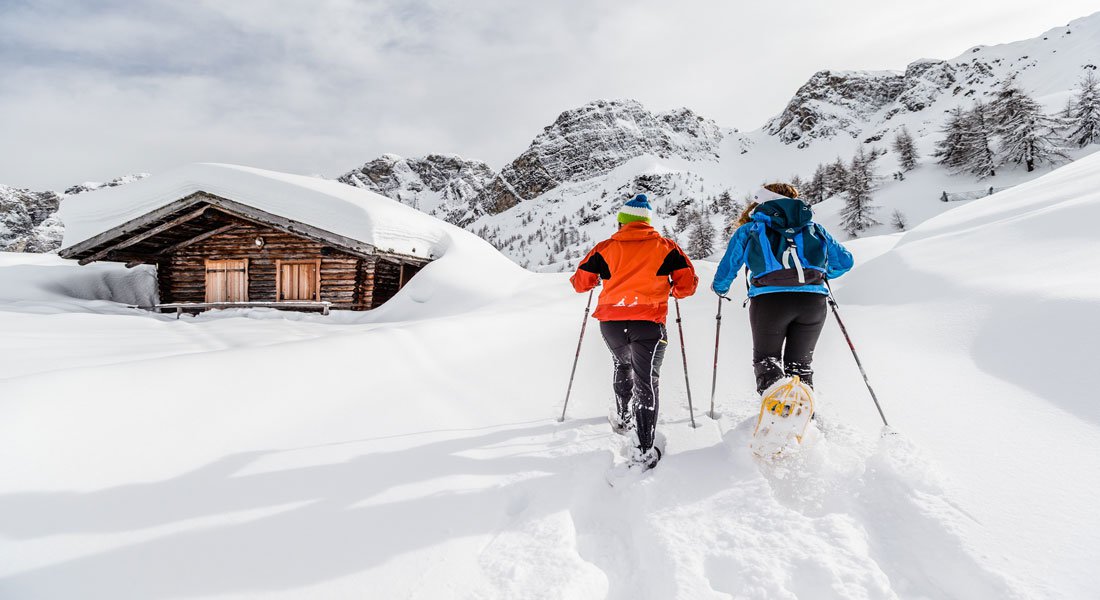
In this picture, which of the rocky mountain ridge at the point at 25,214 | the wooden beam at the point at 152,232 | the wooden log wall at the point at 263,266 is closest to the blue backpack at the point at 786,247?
the wooden log wall at the point at 263,266

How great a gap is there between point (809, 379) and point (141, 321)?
31.9 feet

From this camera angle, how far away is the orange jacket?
3.22 metres

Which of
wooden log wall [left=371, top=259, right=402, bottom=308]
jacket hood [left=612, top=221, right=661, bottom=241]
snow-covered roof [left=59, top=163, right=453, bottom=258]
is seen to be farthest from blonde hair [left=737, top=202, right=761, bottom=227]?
wooden log wall [left=371, top=259, right=402, bottom=308]

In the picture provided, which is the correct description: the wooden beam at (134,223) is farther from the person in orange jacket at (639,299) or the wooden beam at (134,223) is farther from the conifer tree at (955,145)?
the conifer tree at (955,145)

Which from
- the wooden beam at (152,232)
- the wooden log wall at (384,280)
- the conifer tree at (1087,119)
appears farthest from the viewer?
the conifer tree at (1087,119)

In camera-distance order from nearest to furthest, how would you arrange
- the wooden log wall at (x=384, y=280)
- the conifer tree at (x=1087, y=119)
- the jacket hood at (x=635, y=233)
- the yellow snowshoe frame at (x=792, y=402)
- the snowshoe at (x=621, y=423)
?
the yellow snowshoe frame at (x=792, y=402)
the jacket hood at (x=635, y=233)
the snowshoe at (x=621, y=423)
the wooden log wall at (x=384, y=280)
the conifer tree at (x=1087, y=119)

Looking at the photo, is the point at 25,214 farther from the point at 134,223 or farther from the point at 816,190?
the point at 816,190

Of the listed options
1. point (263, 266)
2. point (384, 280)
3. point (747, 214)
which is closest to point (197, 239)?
point (263, 266)

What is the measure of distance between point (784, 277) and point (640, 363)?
1175mm

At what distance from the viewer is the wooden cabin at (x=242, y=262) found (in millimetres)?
11852

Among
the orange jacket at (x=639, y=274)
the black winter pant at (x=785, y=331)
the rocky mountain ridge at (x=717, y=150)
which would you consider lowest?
the black winter pant at (x=785, y=331)

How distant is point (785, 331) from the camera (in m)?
3.26

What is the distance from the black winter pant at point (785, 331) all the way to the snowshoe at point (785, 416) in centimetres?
34

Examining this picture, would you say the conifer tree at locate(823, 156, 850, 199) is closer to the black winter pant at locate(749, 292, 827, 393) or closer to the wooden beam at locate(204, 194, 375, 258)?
the wooden beam at locate(204, 194, 375, 258)
